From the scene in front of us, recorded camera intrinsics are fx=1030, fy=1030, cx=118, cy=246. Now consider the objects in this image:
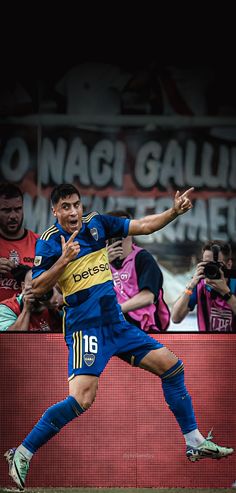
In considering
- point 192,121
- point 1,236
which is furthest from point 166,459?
point 192,121

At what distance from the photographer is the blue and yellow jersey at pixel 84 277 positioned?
6.76 meters

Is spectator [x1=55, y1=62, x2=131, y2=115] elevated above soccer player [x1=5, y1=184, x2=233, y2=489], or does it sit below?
above

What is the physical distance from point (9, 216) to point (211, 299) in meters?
1.71

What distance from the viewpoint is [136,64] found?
8469mm

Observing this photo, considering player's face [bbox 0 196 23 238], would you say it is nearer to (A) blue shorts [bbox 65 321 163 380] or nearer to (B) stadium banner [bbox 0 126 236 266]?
(B) stadium banner [bbox 0 126 236 266]

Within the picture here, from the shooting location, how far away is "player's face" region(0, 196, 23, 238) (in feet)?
26.5

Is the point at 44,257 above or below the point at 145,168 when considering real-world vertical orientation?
below

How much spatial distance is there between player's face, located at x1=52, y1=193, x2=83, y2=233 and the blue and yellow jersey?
0.04 meters

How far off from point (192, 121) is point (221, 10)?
3.21ft

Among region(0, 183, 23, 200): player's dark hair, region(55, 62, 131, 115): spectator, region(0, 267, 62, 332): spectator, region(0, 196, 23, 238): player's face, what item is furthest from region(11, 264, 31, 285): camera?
region(55, 62, 131, 115): spectator

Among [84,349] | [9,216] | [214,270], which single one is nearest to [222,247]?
[214,270]

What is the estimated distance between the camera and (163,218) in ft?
22.0

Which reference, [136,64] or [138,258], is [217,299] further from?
[136,64]

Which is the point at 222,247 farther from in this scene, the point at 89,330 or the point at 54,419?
the point at 54,419
